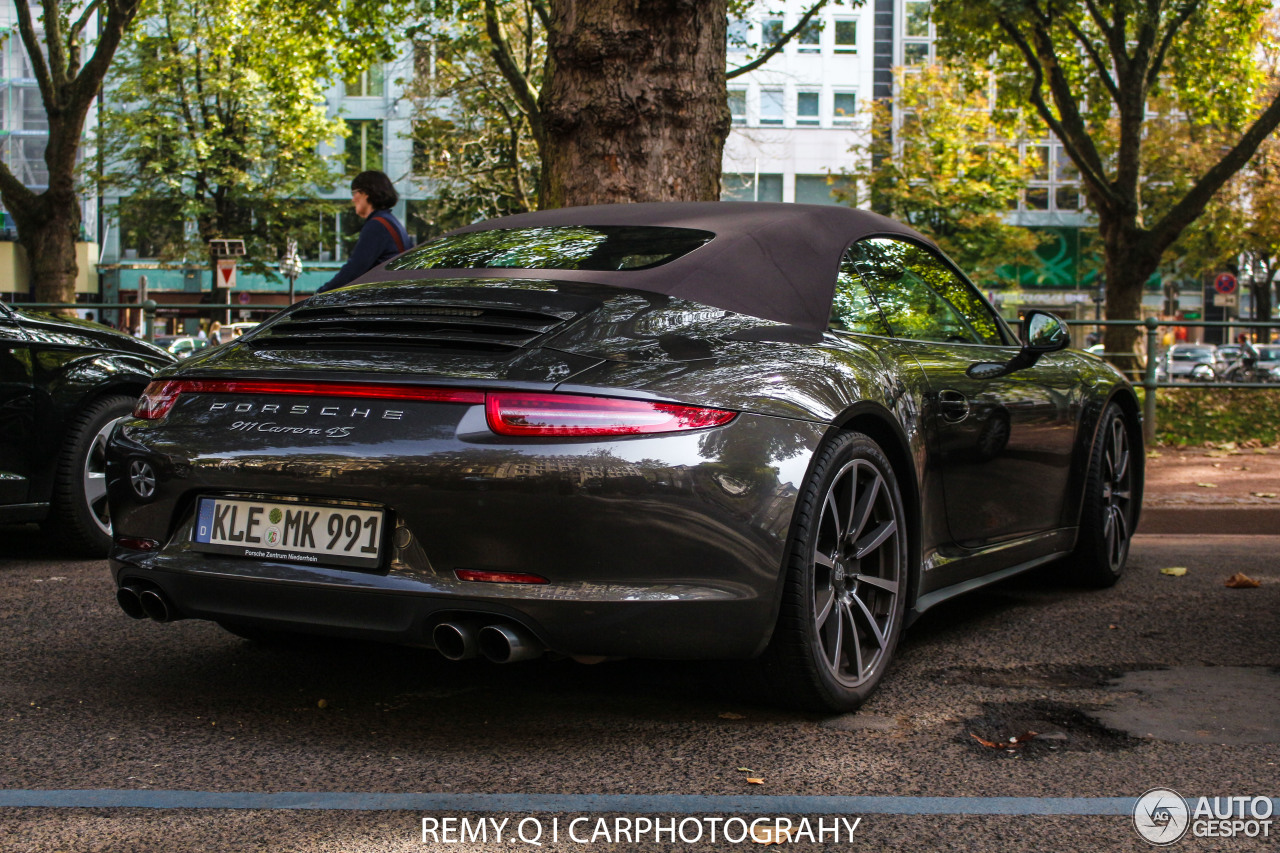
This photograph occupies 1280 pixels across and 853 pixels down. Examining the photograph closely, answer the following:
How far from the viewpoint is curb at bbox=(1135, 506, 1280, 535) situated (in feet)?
25.0

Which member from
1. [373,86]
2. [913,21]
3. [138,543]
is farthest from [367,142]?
[138,543]

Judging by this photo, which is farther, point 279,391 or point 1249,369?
point 1249,369

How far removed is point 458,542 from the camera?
9.62 feet

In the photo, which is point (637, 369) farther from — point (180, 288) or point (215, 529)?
point (180, 288)

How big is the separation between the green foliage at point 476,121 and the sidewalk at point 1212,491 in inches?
531

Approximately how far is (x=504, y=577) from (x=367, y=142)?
155 feet

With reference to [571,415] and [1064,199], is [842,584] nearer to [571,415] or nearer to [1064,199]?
[571,415]

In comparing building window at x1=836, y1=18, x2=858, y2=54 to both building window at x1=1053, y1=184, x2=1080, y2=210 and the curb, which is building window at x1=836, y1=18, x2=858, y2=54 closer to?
building window at x1=1053, y1=184, x2=1080, y2=210

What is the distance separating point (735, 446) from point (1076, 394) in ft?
8.17

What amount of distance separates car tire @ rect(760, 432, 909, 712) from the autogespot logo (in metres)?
0.81

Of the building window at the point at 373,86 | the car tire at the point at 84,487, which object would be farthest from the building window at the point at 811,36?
the car tire at the point at 84,487

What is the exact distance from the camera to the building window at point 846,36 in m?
55.1

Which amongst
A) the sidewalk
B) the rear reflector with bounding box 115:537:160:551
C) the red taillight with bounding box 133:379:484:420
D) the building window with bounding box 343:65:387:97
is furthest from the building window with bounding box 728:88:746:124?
the rear reflector with bounding box 115:537:160:551

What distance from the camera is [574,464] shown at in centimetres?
287
